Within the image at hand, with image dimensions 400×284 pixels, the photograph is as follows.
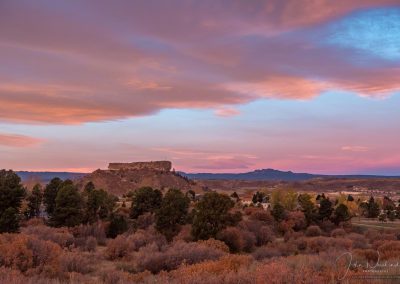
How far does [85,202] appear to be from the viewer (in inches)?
1629

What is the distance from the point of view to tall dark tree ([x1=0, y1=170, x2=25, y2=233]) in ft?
96.7

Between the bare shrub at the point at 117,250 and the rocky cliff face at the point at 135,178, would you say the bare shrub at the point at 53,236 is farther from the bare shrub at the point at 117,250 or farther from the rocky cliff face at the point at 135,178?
the rocky cliff face at the point at 135,178

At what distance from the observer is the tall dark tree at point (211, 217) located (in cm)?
2977

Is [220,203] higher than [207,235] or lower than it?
higher

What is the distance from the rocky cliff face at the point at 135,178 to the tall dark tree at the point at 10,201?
91.8 m

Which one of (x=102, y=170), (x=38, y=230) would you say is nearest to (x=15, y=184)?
(x=38, y=230)

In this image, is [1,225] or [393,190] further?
[393,190]

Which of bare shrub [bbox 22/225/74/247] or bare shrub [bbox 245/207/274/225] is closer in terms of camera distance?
bare shrub [bbox 22/225/74/247]

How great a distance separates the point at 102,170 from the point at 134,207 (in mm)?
106246

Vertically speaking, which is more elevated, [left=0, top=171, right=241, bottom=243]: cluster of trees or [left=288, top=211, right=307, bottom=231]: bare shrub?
[left=0, top=171, right=241, bottom=243]: cluster of trees

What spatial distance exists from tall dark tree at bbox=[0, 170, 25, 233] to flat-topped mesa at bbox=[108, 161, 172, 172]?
123 m

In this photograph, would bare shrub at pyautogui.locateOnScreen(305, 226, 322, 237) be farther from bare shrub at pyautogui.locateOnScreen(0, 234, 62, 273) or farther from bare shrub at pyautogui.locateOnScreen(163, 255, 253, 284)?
bare shrub at pyautogui.locateOnScreen(0, 234, 62, 273)

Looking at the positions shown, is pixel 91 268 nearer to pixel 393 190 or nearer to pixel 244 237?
pixel 244 237

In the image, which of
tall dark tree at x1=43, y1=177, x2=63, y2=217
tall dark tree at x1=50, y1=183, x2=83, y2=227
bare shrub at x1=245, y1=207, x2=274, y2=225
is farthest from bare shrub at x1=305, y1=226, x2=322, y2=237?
tall dark tree at x1=43, y1=177, x2=63, y2=217
